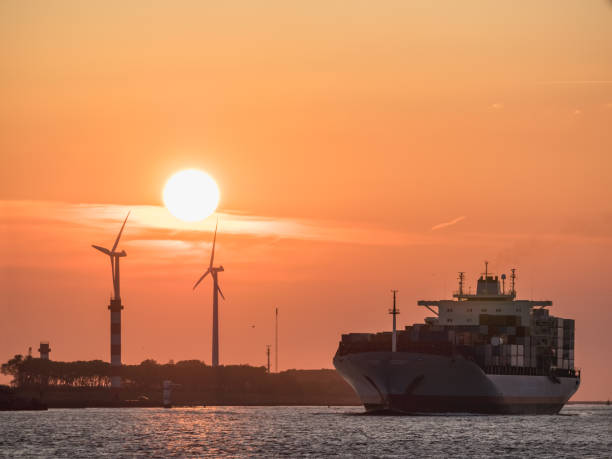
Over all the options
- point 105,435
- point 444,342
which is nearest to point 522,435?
point 444,342

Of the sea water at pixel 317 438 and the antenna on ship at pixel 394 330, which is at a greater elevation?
the antenna on ship at pixel 394 330

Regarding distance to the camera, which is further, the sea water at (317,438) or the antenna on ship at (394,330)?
the antenna on ship at (394,330)

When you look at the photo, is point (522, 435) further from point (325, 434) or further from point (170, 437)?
point (170, 437)

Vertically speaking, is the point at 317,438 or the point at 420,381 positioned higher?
the point at 420,381

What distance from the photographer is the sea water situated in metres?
136

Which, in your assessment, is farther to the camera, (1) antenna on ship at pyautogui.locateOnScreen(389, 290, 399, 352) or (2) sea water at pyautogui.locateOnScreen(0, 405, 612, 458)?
(1) antenna on ship at pyautogui.locateOnScreen(389, 290, 399, 352)

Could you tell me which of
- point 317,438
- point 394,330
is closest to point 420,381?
point 394,330

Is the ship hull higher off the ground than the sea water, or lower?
higher

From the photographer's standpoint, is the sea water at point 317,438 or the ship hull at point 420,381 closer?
the sea water at point 317,438

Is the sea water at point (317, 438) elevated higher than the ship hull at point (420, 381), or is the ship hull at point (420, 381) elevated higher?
A: the ship hull at point (420, 381)

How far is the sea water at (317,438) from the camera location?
136 m

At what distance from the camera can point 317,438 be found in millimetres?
155750

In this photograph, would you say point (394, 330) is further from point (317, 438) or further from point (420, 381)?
point (317, 438)

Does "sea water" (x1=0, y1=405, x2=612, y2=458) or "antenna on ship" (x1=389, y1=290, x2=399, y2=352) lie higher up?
"antenna on ship" (x1=389, y1=290, x2=399, y2=352)
